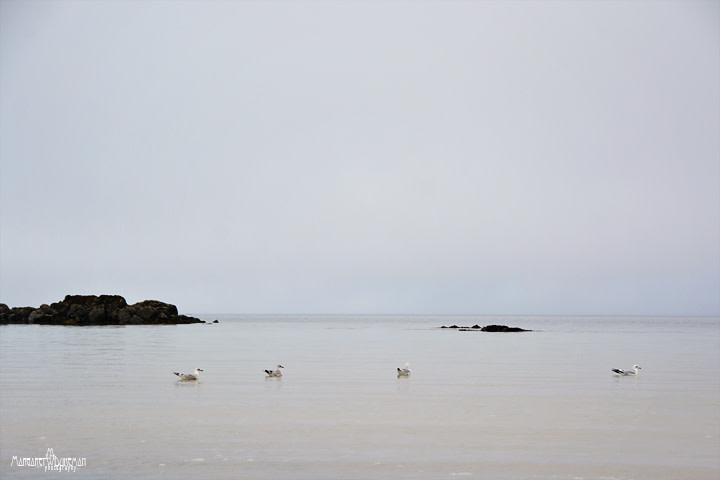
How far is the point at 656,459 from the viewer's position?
17750 mm

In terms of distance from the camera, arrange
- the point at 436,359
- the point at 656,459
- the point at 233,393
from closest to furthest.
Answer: the point at 656,459
the point at 233,393
the point at 436,359

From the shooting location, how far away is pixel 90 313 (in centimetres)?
13262

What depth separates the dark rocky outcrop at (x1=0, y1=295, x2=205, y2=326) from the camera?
133125 millimetres

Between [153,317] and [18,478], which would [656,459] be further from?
[153,317]

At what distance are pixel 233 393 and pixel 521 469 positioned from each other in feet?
54.4

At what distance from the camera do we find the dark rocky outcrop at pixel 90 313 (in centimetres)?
13312

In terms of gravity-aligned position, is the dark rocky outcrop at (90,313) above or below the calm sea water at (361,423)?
above

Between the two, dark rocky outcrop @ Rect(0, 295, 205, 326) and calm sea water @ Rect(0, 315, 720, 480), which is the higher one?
dark rocky outcrop @ Rect(0, 295, 205, 326)

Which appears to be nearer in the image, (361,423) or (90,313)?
(361,423)

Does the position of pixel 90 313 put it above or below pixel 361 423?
above

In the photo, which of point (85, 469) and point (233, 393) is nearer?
point (85, 469)

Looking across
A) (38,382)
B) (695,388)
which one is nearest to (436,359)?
(695,388)

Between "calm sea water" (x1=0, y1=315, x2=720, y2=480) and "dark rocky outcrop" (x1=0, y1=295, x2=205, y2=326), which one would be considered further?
"dark rocky outcrop" (x1=0, y1=295, x2=205, y2=326)

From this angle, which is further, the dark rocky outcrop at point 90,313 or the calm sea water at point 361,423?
the dark rocky outcrop at point 90,313
